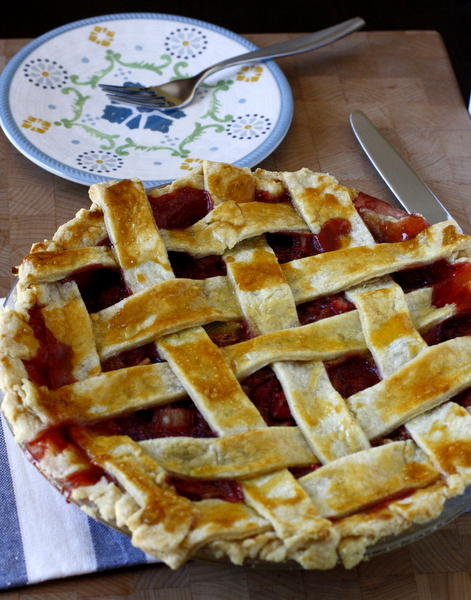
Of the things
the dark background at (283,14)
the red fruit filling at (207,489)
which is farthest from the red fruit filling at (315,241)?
the dark background at (283,14)

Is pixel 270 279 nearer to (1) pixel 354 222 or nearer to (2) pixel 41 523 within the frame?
(1) pixel 354 222

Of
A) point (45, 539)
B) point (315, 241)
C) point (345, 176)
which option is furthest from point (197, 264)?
point (345, 176)

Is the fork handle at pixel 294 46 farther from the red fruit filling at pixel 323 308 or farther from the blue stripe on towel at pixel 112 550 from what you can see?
the blue stripe on towel at pixel 112 550

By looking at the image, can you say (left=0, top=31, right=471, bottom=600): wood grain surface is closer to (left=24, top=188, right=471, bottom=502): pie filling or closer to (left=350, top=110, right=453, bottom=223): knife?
(left=350, top=110, right=453, bottom=223): knife

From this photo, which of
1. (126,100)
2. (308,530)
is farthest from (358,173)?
(308,530)

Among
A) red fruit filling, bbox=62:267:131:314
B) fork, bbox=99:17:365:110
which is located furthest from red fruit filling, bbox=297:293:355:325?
fork, bbox=99:17:365:110

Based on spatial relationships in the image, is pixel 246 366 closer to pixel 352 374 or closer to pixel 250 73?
pixel 352 374
